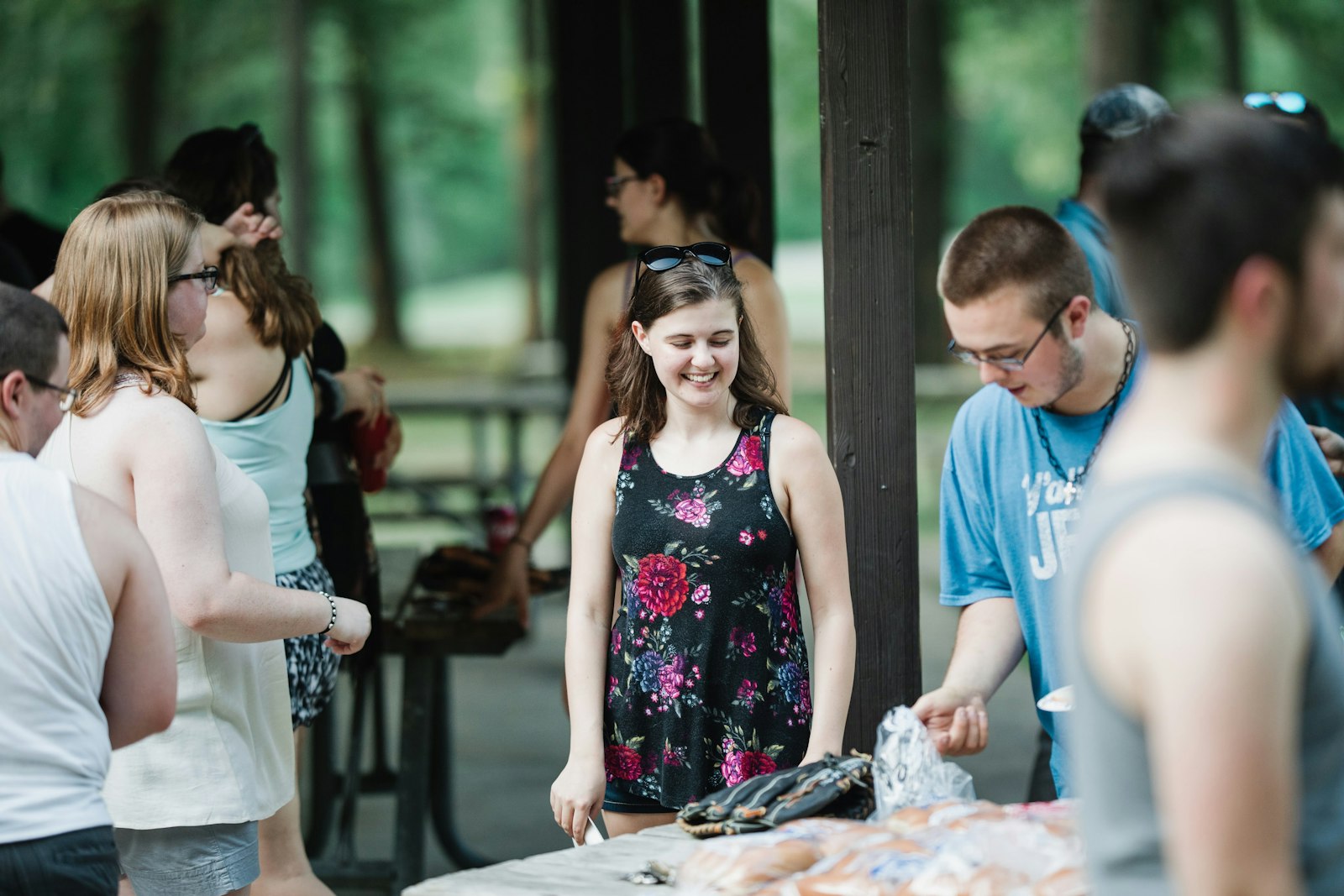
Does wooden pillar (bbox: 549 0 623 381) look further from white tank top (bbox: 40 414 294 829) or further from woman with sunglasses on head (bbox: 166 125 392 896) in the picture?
white tank top (bbox: 40 414 294 829)

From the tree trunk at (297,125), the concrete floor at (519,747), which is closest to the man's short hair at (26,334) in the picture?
the concrete floor at (519,747)

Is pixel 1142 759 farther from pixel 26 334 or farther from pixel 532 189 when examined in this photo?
pixel 532 189

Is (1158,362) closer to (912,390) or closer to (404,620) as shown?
(912,390)

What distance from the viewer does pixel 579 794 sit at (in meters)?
2.48

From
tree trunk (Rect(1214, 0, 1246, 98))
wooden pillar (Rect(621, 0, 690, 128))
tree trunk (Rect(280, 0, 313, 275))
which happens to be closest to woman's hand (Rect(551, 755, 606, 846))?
wooden pillar (Rect(621, 0, 690, 128))

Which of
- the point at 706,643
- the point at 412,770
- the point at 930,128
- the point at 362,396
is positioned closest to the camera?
the point at 706,643

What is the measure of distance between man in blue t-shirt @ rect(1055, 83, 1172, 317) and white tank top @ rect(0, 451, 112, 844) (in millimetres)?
2299

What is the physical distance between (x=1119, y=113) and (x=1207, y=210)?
8.06 feet

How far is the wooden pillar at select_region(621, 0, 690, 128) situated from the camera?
6.03 meters

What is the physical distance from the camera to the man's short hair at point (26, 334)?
192 centimetres

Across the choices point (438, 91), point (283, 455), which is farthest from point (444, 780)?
point (438, 91)

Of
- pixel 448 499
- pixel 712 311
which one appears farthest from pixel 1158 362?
pixel 448 499

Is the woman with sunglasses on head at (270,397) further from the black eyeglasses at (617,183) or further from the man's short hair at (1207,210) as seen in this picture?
the man's short hair at (1207,210)

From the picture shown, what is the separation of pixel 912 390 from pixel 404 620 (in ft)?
6.87
